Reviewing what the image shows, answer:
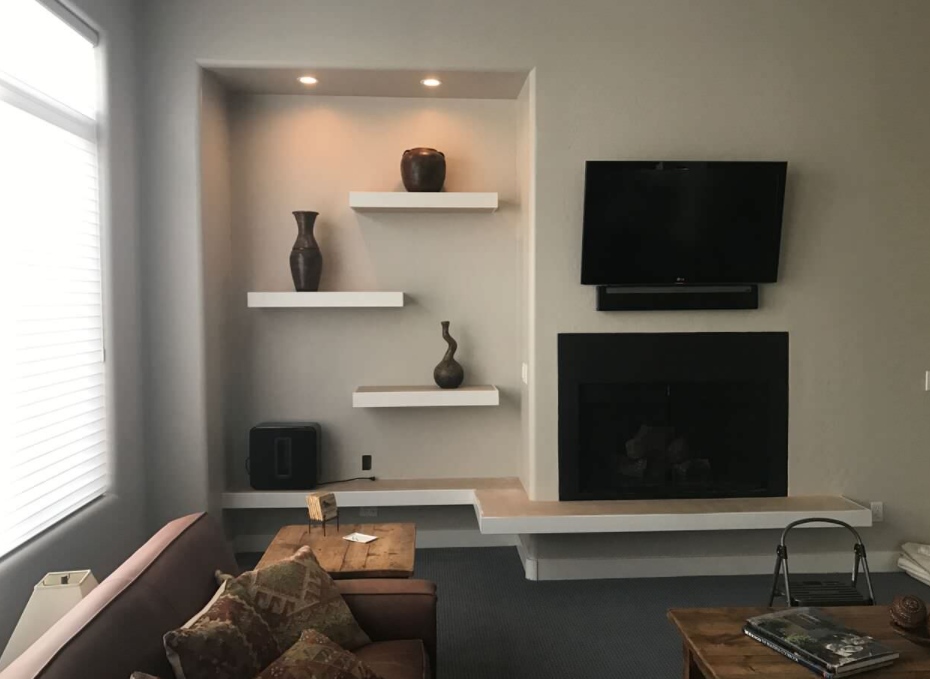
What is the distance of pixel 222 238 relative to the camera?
163 inches

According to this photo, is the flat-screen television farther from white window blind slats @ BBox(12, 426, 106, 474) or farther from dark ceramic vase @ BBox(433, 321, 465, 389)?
white window blind slats @ BBox(12, 426, 106, 474)

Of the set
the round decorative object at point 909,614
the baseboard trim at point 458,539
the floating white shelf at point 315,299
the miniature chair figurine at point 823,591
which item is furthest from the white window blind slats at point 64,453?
the round decorative object at point 909,614

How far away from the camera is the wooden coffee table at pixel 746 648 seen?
6.88ft

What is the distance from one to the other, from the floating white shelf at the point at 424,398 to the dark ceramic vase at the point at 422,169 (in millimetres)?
1117

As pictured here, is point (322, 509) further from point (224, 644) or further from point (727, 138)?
point (727, 138)

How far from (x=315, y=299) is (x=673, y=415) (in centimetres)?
202

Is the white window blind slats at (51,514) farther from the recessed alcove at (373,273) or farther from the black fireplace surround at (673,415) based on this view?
the black fireplace surround at (673,415)

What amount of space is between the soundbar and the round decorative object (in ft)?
6.15

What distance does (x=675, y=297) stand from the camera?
3906mm

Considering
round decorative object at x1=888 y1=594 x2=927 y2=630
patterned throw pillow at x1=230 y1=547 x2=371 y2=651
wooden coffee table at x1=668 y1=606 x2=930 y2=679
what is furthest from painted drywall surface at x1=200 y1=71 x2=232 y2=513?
round decorative object at x1=888 y1=594 x2=927 y2=630

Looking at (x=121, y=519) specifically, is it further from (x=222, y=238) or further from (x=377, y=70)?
(x=377, y=70)

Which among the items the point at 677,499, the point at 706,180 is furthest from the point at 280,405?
the point at 706,180

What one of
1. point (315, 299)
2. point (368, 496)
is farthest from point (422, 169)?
point (368, 496)

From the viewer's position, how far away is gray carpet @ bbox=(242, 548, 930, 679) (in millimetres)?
3086
